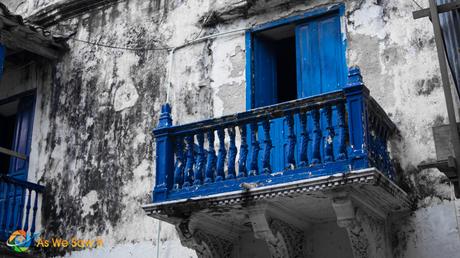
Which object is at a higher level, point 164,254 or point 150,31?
point 150,31

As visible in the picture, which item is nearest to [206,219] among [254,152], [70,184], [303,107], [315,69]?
[254,152]

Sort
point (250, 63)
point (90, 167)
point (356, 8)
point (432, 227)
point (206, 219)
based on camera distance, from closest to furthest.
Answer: point (432, 227) → point (206, 219) → point (356, 8) → point (250, 63) → point (90, 167)

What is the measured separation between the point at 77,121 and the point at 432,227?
17.4ft

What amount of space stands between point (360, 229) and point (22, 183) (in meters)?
4.99

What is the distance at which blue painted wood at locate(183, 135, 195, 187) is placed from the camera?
7.34 metres

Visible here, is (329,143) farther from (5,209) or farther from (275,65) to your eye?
(5,209)

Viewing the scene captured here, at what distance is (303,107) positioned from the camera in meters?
6.88

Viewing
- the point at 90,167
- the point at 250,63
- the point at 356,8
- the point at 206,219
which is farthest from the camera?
the point at 90,167

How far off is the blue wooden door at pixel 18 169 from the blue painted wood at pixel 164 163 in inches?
113

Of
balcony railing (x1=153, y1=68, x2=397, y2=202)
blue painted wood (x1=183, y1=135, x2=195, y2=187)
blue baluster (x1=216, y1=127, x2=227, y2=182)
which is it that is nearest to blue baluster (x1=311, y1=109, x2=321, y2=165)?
balcony railing (x1=153, y1=68, x2=397, y2=202)

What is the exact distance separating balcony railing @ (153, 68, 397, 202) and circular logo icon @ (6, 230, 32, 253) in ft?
8.94

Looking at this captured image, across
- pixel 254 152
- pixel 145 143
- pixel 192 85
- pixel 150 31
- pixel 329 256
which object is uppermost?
pixel 150 31

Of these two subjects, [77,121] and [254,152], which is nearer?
[254,152]

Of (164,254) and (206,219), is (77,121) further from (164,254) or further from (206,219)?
(206,219)
